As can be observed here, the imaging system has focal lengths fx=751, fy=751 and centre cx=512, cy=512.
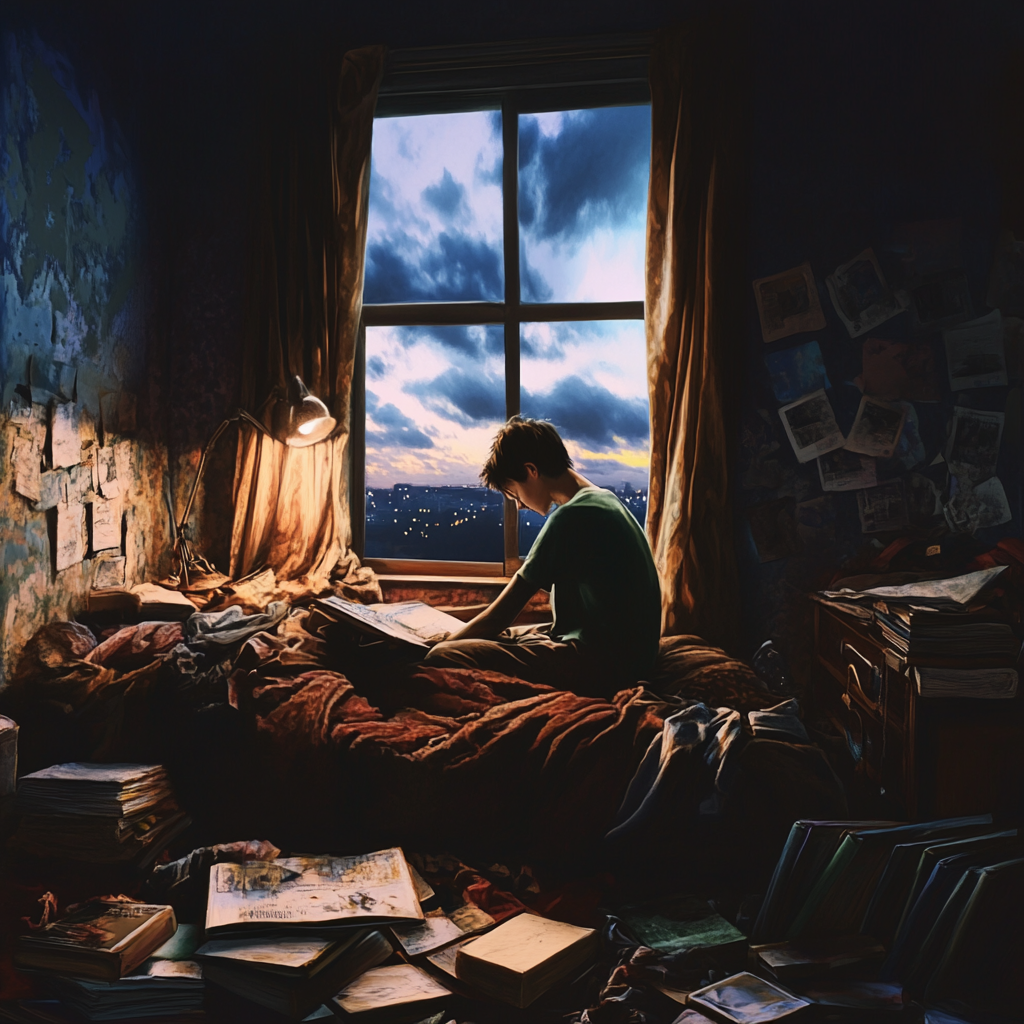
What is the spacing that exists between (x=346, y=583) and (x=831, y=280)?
219cm

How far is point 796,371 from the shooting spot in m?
2.86

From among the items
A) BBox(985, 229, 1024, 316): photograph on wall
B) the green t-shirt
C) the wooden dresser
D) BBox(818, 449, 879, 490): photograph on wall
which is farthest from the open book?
BBox(985, 229, 1024, 316): photograph on wall

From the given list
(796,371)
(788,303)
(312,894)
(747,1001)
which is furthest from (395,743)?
(788,303)

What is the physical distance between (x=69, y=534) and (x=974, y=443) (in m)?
3.22

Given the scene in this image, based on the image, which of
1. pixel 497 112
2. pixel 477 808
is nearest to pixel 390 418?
pixel 497 112

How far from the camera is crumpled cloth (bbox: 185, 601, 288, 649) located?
85.7 inches

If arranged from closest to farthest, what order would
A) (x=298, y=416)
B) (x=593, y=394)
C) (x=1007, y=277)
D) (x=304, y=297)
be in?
(x=298, y=416), (x=1007, y=277), (x=304, y=297), (x=593, y=394)

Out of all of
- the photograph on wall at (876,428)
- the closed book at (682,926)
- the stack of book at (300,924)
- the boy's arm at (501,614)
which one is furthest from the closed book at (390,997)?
the photograph on wall at (876,428)

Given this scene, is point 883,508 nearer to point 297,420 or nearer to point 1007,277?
point 1007,277

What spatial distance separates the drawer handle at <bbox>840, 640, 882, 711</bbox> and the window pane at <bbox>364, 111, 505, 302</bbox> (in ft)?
6.28

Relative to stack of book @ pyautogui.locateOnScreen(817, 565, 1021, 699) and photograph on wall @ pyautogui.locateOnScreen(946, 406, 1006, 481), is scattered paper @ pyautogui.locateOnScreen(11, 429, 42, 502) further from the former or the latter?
photograph on wall @ pyautogui.locateOnScreen(946, 406, 1006, 481)

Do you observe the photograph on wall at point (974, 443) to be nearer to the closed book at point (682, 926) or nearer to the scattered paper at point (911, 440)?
the scattered paper at point (911, 440)

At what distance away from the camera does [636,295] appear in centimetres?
308

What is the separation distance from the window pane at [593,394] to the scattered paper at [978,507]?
114cm
